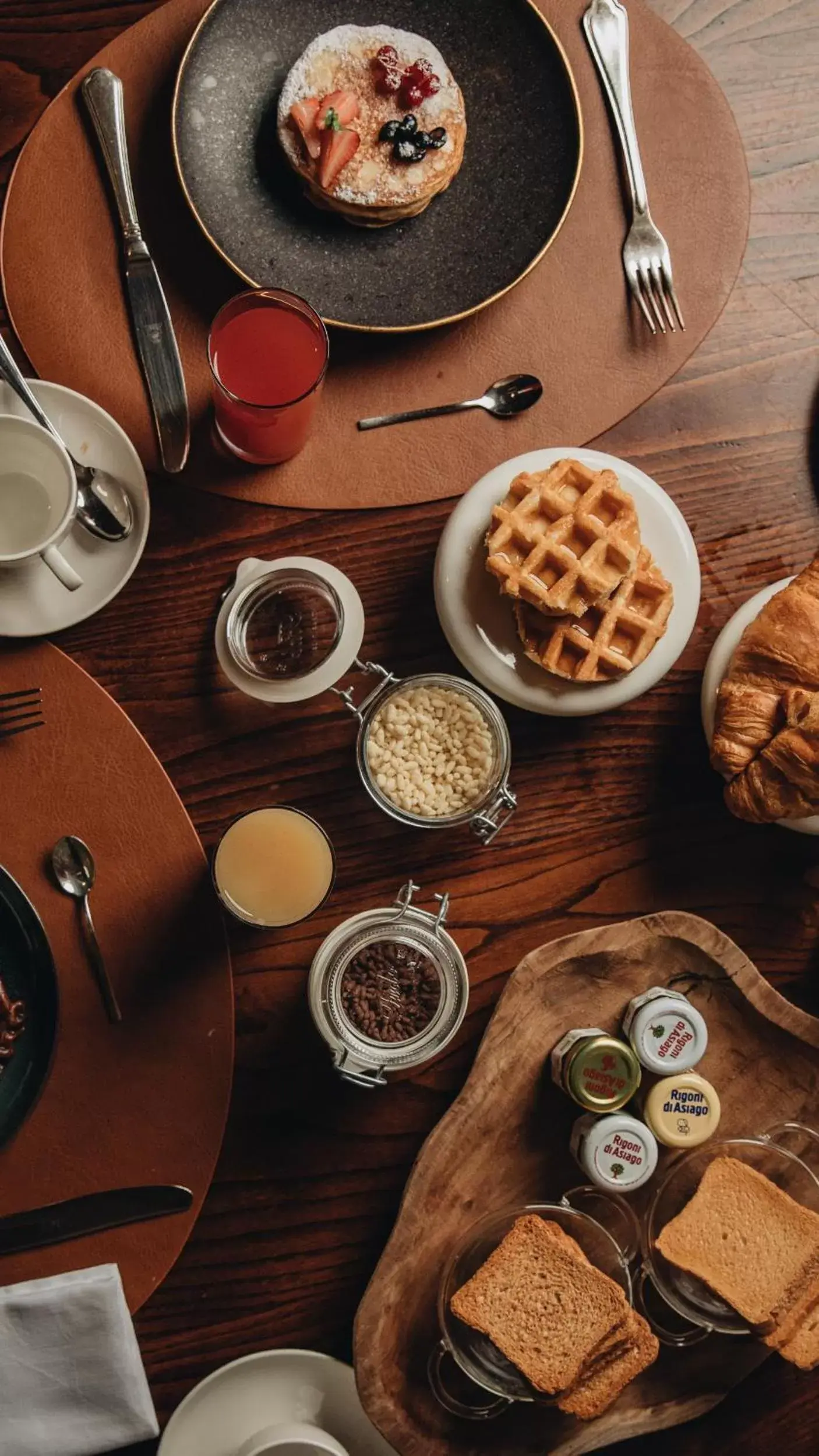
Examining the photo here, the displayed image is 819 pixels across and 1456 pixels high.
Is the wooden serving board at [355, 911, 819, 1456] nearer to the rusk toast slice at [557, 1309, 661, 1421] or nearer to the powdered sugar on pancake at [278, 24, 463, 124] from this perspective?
the rusk toast slice at [557, 1309, 661, 1421]

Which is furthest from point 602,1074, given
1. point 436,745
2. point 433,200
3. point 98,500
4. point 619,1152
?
point 433,200

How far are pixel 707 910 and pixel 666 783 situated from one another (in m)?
0.21

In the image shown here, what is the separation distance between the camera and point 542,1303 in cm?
165

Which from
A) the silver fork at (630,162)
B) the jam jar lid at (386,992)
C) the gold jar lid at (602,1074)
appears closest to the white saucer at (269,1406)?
the jam jar lid at (386,992)

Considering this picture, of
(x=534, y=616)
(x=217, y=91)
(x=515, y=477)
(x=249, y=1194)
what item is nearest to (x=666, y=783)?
(x=534, y=616)

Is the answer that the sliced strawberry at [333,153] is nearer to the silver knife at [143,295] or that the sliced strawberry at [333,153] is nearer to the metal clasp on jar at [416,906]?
the silver knife at [143,295]

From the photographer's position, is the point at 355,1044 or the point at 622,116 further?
the point at 622,116

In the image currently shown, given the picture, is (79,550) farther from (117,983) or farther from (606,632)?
(606,632)

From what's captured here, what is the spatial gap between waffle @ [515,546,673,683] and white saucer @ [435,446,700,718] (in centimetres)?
3

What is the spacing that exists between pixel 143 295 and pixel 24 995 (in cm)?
106

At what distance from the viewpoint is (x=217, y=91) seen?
5.71ft

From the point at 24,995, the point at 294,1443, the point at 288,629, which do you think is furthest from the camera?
the point at 288,629

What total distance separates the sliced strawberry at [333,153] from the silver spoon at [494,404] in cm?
33

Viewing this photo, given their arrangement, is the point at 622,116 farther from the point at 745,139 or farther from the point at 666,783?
the point at 666,783
